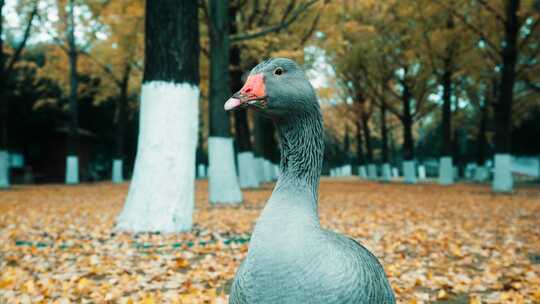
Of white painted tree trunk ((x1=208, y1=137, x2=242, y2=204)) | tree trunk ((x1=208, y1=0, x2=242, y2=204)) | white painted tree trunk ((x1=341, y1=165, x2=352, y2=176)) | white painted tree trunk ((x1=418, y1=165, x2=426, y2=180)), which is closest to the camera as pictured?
tree trunk ((x1=208, y1=0, x2=242, y2=204))

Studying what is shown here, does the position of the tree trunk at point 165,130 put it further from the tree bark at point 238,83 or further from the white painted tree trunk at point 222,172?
the tree bark at point 238,83

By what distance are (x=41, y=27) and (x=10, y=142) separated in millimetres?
10589

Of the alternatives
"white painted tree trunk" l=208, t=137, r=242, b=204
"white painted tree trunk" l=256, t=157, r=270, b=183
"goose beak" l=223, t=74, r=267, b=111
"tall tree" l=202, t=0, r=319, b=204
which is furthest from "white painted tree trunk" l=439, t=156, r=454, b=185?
"goose beak" l=223, t=74, r=267, b=111

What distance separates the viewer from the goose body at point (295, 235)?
2.03 m

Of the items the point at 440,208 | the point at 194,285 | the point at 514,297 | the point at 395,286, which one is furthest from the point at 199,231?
the point at 440,208

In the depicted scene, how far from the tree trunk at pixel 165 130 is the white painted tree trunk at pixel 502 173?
1275 cm

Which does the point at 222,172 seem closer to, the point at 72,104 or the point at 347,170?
the point at 72,104

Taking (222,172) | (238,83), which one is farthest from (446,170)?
(222,172)

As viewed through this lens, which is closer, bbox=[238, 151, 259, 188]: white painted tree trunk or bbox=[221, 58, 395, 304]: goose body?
bbox=[221, 58, 395, 304]: goose body

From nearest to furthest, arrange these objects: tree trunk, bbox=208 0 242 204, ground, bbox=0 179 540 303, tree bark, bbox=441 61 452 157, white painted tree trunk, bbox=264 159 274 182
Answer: ground, bbox=0 179 540 303 < tree trunk, bbox=208 0 242 204 < tree bark, bbox=441 61 452 157 < white painted tree trunk, bbox=264 159 274 182

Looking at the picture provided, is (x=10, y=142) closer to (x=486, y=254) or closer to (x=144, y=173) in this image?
(x=144, y=173)

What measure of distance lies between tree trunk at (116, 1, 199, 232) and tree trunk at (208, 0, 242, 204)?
12.7ft

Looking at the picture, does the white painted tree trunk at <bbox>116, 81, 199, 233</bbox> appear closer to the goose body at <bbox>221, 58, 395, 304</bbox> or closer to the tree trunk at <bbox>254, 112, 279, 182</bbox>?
the goose body at <bbox>221, 58, 395, 304</bbox>

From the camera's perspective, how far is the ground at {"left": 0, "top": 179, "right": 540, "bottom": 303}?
4.18 m
